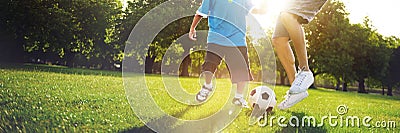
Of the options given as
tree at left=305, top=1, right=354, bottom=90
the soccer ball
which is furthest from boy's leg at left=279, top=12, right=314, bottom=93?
tree at left=305, top=1, right=354, bottom=90

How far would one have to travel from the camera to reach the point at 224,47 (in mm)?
2967

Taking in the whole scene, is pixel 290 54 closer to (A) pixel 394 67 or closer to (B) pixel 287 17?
(B) pixel 287 17

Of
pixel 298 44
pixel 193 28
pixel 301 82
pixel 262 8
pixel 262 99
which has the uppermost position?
pixel 262 8

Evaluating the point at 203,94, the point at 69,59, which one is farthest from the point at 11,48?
the point at 203,94

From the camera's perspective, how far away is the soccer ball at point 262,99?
2.81 m

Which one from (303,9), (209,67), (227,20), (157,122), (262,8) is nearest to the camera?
(157,122)

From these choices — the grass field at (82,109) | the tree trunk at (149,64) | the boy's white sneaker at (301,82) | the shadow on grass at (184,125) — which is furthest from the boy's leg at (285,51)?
the tree trunk at (149,64)

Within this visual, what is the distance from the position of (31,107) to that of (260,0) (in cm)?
155

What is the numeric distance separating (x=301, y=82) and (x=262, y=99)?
404 mm

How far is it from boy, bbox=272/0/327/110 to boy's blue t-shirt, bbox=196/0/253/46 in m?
0.46

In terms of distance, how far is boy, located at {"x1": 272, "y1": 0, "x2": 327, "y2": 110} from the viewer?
97.5 inches

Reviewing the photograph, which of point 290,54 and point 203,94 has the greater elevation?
point 290,54

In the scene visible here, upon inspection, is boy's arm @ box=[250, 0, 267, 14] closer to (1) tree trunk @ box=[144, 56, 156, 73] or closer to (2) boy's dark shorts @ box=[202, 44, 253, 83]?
(2) boy's dark shorts @ box=[202, 44, 253, 83]

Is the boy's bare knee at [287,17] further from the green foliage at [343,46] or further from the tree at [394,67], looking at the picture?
the tree at [394,67]
